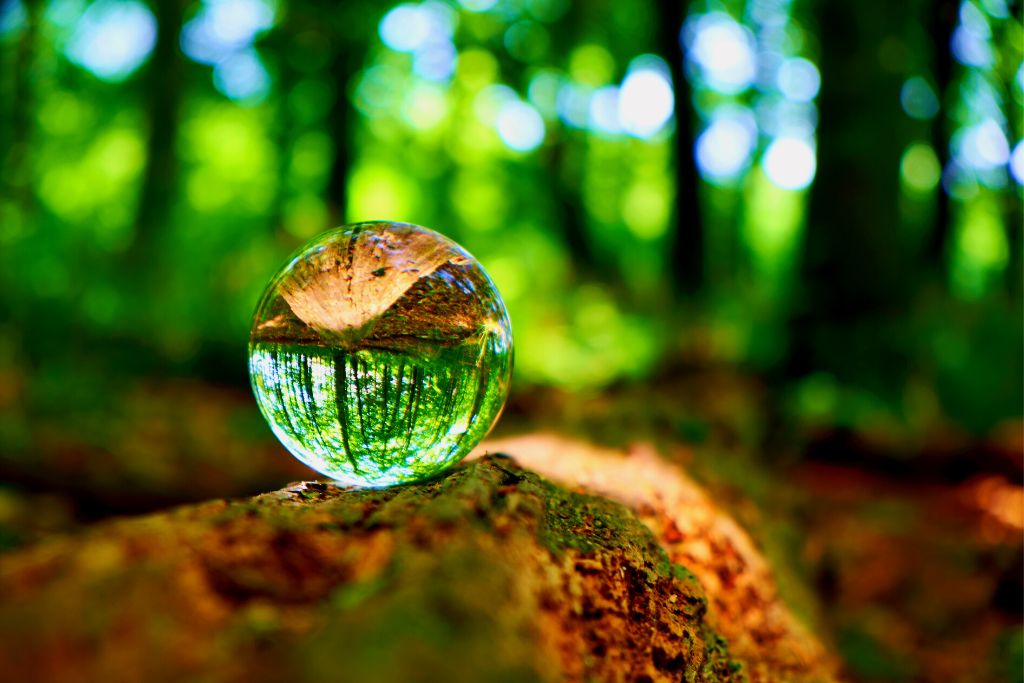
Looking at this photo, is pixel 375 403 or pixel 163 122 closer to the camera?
pixel 375 403

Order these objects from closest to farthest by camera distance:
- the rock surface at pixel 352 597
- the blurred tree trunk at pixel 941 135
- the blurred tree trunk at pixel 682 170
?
1. the rock surface at pixel 352 597
2. the blurred tree trunk at pixel 682 170
3. the blurred tree trunk at pixel 941 135

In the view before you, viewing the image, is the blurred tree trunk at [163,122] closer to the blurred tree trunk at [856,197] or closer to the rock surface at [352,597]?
the blurred tree trunk at [856,197]

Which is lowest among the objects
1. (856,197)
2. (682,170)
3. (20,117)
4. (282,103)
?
(856,197)

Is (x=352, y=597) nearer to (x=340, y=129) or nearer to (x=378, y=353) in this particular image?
(x=378, y=353)

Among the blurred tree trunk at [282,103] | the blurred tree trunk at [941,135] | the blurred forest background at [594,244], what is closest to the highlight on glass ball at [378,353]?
the blurred forest background at [594,244]

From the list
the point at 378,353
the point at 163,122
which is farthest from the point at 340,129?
the point at 378,353

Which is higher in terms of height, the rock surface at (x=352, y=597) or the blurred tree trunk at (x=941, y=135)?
the blurred tree trunk at (x=941, y=135)

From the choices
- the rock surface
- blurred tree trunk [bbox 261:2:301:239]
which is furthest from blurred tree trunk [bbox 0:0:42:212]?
the rock surface
